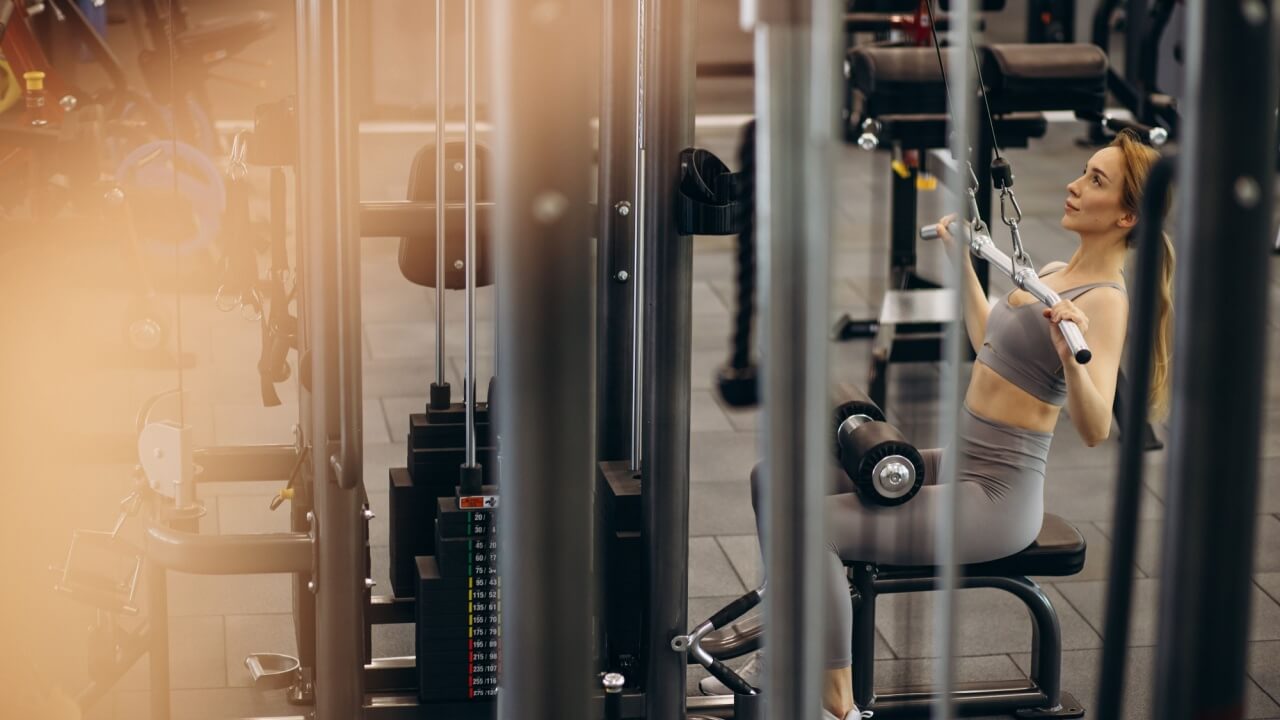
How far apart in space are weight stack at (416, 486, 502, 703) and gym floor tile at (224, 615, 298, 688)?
63cm

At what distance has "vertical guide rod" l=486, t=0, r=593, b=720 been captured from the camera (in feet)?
2.86

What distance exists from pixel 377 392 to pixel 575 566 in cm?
390

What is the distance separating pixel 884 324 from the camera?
464cm

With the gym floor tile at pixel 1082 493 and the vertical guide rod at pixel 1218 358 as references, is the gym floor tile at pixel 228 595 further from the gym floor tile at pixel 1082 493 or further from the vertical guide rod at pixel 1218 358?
the vertical guide rod at pixel 1218 358

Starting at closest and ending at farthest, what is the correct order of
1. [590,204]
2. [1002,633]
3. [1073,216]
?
[590,204], [1073,216], [1002,633]

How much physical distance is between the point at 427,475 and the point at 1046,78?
6.84 ft

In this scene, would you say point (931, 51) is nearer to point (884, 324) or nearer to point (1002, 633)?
point (884, 324)

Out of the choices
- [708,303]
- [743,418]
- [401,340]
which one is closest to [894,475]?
[743,418]

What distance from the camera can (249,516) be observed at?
3.82 metres

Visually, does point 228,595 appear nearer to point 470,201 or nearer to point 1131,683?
point 470,201

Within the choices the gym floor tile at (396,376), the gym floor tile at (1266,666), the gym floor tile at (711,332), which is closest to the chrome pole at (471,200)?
the gym floor tile at (1266,666)

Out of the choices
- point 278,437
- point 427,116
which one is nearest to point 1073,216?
point 278,437

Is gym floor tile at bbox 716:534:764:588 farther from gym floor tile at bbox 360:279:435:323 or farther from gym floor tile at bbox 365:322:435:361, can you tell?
gym floor tile at bbox 360:279:435:323

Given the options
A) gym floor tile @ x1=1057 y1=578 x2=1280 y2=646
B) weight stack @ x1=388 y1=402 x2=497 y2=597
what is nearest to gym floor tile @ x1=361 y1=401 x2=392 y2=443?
weight stack @ x1=388 y1=402 x2=497 y2=597
